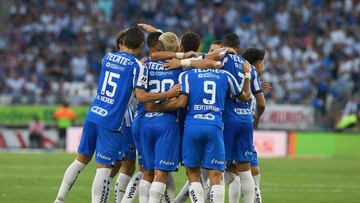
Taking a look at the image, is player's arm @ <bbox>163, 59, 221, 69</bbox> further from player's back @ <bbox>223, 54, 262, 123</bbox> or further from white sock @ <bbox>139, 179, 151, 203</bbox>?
white sock @ <bbox>139, 179, 151, 203</bbox>

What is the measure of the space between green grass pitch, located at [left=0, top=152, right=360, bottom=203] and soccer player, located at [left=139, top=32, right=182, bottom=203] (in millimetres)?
3705

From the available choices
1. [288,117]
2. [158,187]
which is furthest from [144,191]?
[288,117]

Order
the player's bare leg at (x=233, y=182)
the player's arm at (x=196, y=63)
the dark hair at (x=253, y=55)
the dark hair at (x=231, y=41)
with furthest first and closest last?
the dark hair at (x=253, y=55), the player's bare leg at (x=233, y=182), the dark hair at (x=231, y=41), the player's arm at (x=196, y=63)

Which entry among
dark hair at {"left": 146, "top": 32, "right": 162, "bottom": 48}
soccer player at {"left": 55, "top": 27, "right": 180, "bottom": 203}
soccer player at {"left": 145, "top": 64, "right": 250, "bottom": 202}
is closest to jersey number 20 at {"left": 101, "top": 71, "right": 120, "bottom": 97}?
soccer player at {"left": 55, "top": 27, "right": 180, "bottom": 203}

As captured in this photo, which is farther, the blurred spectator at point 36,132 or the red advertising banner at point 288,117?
the red advertising banner at point 288,117

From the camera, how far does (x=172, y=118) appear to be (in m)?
13.7

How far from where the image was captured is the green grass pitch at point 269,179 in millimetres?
18422

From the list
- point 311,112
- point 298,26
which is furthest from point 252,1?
point 311,112

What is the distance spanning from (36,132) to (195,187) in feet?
72.0

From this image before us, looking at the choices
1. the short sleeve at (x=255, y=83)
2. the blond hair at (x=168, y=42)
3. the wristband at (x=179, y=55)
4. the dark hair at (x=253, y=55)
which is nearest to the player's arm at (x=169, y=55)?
the wristband at (x=179, y=55)

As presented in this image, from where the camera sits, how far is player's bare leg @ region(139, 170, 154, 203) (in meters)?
13.9

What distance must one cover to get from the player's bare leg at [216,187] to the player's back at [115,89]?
163 cm

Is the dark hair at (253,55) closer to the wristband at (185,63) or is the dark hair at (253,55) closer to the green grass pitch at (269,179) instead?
the wristband at (185,63)

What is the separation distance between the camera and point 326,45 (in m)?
39.4
